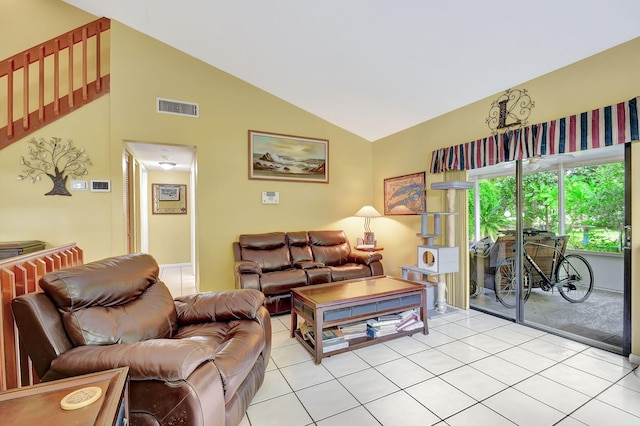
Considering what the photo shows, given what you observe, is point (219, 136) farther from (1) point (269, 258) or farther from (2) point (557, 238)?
(2) point (557, 238)

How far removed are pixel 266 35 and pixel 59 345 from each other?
3349 mm

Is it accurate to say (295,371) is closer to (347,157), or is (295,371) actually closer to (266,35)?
(266,35)

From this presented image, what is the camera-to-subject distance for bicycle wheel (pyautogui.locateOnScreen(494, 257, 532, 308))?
331cm

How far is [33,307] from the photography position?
1288 mm

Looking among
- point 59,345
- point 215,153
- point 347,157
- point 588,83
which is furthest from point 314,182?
point 59,345

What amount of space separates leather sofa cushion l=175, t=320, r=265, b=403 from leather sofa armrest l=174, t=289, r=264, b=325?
42 millimetres

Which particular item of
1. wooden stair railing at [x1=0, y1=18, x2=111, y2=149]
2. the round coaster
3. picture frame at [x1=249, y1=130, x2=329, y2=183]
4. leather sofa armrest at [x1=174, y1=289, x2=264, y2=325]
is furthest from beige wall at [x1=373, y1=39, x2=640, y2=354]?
wooden stair railing at [x1=0, y1=18, x2=111, y2=149]

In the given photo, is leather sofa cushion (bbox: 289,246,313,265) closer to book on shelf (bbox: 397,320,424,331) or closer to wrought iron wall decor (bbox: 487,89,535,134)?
book on shelf (bbox: 397,320,424,331)

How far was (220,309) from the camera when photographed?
2104mm

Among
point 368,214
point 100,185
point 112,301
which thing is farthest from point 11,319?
point 368,214

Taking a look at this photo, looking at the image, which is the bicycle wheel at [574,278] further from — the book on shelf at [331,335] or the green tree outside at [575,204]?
the book on shelf at [331,335]

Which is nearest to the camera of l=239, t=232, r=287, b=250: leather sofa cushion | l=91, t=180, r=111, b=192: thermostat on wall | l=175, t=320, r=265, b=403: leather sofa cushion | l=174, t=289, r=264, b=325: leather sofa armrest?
l=175, t=320, r=265, b=403: leather sofa cushion

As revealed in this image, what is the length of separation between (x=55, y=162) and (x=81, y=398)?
374cm

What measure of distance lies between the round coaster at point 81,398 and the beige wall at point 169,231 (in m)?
6.43
